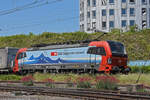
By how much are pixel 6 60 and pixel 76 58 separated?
10.7 meters

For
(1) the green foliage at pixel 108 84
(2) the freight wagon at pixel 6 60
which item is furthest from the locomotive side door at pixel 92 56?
(2) the freight wagon at pixel 6 60

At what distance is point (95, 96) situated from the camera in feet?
43.3

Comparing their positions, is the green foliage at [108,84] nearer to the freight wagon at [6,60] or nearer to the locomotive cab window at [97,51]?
the locomotive cab window at [97,51]

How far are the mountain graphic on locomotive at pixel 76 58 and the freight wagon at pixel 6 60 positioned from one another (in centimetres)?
161

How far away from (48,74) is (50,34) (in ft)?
80.2

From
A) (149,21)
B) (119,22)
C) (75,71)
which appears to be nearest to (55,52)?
(75,71)

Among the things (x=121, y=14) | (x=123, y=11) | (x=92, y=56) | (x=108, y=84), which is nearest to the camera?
(x=108, y=84)

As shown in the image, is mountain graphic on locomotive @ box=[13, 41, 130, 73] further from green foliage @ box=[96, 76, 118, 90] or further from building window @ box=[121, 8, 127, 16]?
building window @ box=[121, 8, 127, 16]

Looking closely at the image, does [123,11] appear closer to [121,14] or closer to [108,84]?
[121,14]

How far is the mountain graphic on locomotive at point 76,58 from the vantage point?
23.9 metres

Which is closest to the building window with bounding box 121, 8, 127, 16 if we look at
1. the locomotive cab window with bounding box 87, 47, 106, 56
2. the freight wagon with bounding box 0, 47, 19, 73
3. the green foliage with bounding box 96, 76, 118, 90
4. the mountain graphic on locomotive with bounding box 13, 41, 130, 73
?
the freight wagon with bounding box 0, 47, 19, 73

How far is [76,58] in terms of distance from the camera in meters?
25.9

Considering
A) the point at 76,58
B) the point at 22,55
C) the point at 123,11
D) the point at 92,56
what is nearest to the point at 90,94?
the point at 92,56

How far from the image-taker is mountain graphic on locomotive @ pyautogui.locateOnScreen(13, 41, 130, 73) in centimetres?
2389
